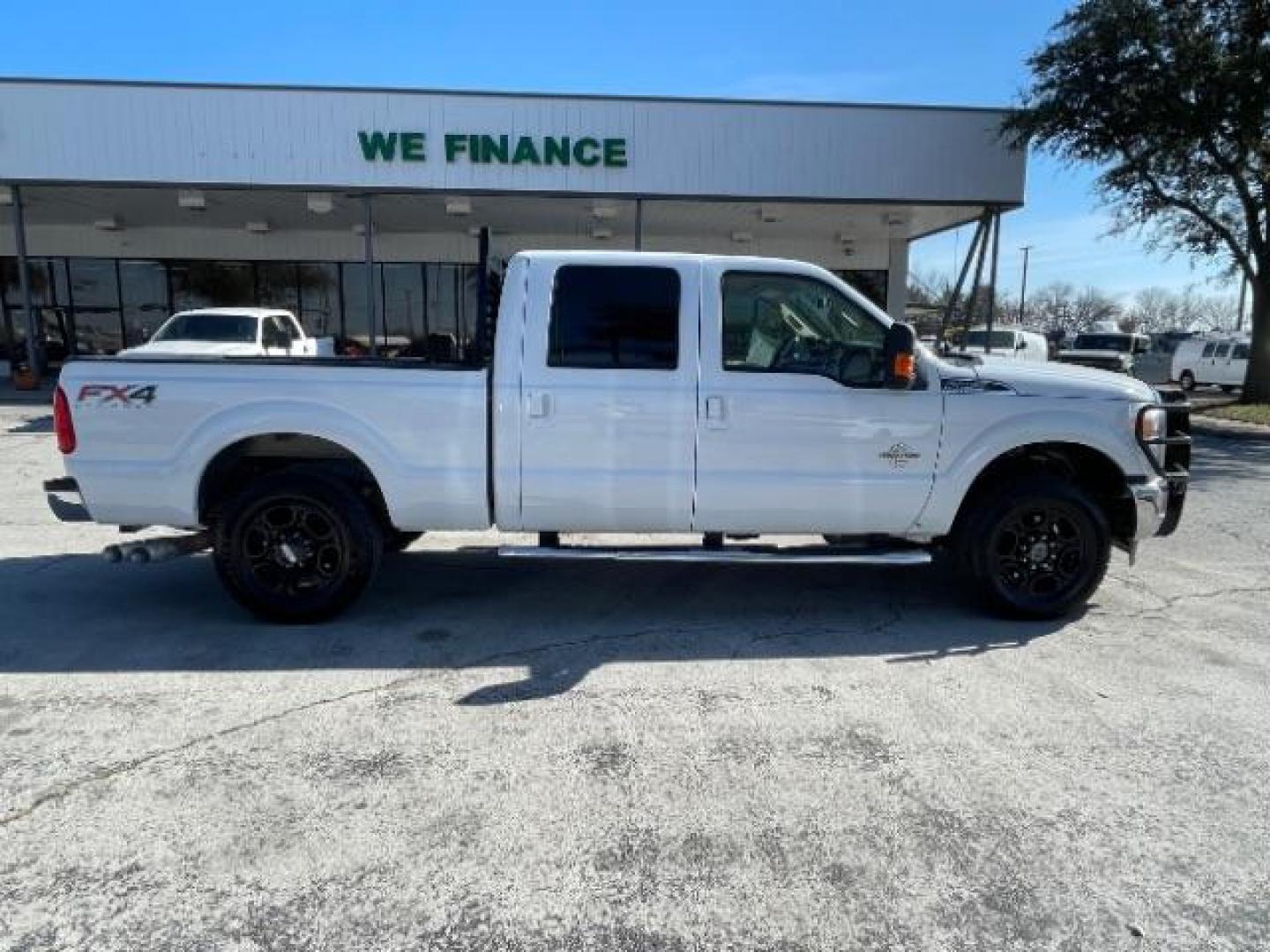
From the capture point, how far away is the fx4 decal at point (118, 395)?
4602 mm

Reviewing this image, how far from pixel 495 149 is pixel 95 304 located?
15027 millimetres

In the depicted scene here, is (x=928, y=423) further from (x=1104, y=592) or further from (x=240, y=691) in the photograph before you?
(x=240, y=691)

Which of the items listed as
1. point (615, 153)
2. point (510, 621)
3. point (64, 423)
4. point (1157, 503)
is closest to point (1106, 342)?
point (615, 153)

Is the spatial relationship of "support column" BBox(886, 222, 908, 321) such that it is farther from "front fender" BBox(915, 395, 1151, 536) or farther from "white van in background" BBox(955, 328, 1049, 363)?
"front fender" BBox(915, 395, 1151, 536)

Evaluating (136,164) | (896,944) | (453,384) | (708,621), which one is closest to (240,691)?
(453,384)

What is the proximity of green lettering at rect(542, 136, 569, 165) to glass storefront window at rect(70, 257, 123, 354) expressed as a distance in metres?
15.0

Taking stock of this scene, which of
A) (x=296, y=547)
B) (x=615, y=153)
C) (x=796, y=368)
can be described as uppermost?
(x=615, y=153)

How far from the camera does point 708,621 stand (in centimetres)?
510

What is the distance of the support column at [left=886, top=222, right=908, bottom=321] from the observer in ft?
76.7

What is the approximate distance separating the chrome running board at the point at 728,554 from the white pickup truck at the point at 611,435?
0.02 meters

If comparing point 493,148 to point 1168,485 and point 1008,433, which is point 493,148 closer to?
point 1008,433

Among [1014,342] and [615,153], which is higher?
[615,153]

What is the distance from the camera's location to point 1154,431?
500cm

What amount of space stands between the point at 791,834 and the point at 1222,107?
62.1 ft
